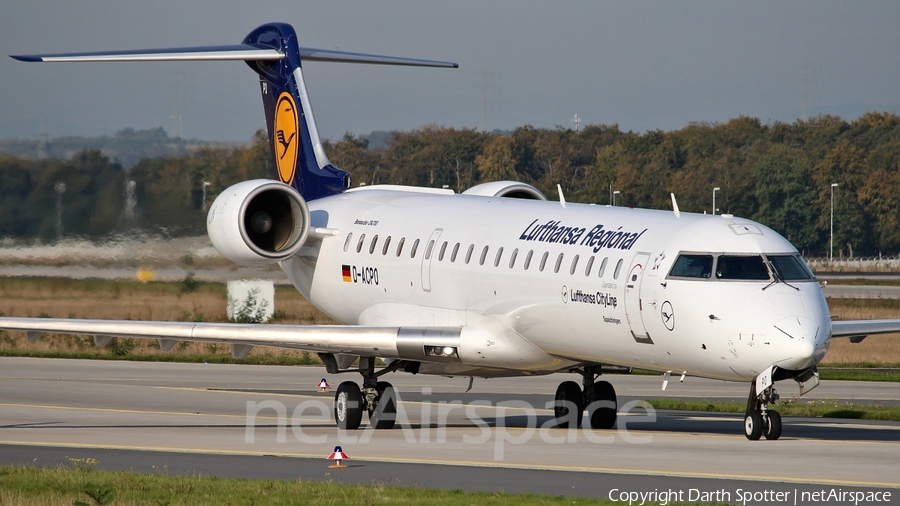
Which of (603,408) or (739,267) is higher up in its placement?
(739,267)

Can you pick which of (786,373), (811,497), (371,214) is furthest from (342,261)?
(811,497)

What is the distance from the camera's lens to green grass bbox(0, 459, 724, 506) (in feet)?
41.5

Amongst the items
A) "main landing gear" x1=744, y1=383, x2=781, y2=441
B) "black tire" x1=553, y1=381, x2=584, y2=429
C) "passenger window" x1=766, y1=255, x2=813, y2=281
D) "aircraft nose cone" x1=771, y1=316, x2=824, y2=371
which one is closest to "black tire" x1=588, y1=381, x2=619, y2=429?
"black tire" x1=553, y1=381, x2=584, y2=429

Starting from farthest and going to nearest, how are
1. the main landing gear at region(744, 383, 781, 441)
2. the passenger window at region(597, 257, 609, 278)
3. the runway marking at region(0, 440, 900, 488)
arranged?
the passenger window at region(597, 257, 609, 278)
the main landing gear at region(744, 383, 781, 441)
the runway marking at region(0, 440, 900, 488)

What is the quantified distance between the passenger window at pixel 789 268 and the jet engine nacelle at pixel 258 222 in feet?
31.3

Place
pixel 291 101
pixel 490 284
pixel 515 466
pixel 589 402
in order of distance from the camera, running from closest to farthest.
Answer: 1. pixel 515 466
2. pixel 490 284
3. pixel 589 402
4. pixel 291 101

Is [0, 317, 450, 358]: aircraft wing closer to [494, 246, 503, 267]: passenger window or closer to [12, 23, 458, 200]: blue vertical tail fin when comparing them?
[494, 246, 503, 267]: passenger window

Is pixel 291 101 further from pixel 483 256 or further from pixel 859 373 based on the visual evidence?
pixel 859 373

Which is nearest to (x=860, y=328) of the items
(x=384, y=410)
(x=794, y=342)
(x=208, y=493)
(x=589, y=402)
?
(x=794, y=342)

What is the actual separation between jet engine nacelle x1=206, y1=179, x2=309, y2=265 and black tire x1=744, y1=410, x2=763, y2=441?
31.6ft

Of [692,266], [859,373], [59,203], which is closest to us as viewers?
[692,266]

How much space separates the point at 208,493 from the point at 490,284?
7.83 metres

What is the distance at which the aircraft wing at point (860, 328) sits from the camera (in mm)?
18734

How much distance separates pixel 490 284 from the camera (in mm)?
20234
